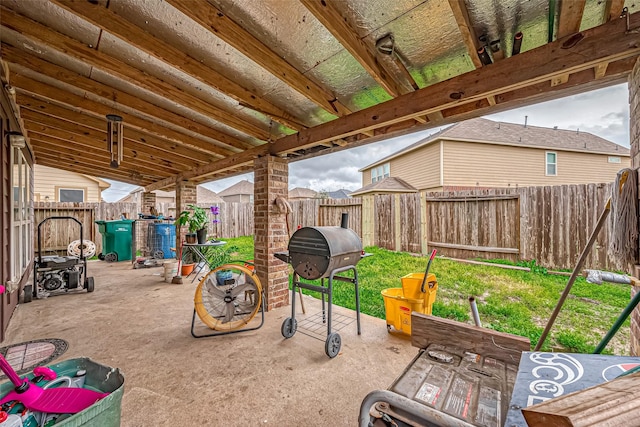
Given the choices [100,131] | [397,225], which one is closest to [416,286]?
[397,225]

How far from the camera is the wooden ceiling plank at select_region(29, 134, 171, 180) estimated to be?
511 cm

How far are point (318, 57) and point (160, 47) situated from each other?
1149 millimetres

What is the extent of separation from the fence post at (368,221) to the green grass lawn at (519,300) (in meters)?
2.08

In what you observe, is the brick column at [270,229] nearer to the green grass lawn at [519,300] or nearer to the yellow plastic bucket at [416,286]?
the green grass lawn at [519,300]

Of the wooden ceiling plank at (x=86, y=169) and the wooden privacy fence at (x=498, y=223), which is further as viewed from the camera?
the wooden ceiling plank at (x=86, y=169)

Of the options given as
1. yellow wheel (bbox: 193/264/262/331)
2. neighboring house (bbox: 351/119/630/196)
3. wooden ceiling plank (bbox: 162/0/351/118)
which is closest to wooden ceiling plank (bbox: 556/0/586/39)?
wooden ceiling plank (bbox: 162/0/351/118)

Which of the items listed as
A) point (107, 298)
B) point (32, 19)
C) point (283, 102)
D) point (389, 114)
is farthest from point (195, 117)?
point (107, 298)

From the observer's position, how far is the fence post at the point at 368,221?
298 inches

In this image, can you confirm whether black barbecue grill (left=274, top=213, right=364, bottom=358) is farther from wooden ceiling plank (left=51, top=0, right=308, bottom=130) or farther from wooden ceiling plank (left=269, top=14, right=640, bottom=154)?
wooden ceiling plank (left=51, top=0, right=308, bottom=130)

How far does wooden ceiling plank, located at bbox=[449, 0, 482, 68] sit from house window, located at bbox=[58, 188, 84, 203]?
14.2 meters

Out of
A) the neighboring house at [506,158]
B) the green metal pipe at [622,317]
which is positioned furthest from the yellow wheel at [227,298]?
the neighboring house at [506,158]

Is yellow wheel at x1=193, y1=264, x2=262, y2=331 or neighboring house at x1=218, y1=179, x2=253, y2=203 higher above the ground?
neighboring house at x1=218, y1=179, x2=253, y2=203

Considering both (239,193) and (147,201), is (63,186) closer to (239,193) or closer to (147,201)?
(147,201)

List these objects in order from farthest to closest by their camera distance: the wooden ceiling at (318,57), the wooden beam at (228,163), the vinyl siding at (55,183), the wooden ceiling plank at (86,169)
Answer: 1. the vinyl siding at (55,183)
2. the wooden ceiling plank at (86,169)
3. the wooden beam at (228,163)
4. the wooden ceiling at (318,57)
